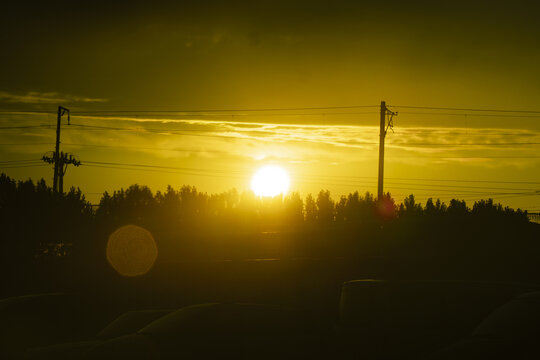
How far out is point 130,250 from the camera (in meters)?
34.8

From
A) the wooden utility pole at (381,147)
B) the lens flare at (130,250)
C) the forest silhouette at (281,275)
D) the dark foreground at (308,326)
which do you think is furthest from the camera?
the wooden utility pole at (381,147)

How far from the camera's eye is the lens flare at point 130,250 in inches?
1199

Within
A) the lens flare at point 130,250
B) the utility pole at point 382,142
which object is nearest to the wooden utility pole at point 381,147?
the utility pole at point 382,142

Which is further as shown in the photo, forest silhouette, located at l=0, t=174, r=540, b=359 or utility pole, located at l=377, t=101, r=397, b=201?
utility pole, located at l=377, t=101, r=397, b=201

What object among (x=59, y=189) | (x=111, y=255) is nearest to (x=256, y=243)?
(x=111, y=255)

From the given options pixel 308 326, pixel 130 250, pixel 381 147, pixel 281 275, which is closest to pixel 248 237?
pixel 130 250

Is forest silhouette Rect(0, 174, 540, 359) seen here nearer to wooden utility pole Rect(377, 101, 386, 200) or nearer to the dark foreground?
the dark foreground

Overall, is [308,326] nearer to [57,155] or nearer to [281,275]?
[281,275]

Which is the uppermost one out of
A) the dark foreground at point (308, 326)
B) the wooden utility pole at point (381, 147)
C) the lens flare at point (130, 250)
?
the wooden utility pole at point (381, 147)

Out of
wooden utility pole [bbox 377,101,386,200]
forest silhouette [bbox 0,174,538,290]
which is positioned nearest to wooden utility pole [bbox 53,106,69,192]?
forest silhouette [bbox 0,174,538,290]

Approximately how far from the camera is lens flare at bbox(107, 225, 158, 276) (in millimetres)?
30453

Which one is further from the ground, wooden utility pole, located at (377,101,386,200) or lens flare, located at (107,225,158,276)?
wooden utility pole, located at (377,101,386,200)

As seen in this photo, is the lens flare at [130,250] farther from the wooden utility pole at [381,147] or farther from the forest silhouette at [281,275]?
the wooden utility pole at [381,147]

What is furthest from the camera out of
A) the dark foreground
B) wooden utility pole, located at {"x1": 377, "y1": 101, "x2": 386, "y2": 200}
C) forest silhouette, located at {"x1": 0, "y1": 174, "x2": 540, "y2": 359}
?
wooden utility pole, located at {"x1": 377, "y1": 101, "x2": 386, "y2": 200}
